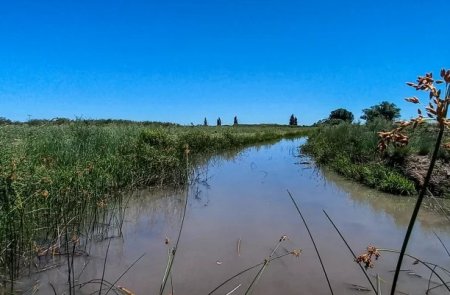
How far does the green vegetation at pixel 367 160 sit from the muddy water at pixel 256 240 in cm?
48

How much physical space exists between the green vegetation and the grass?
A: 474 cm

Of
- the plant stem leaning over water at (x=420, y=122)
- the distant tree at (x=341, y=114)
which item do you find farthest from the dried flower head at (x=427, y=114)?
the distant tree at (x=341, y=114)

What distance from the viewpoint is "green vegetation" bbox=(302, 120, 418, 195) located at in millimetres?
9647

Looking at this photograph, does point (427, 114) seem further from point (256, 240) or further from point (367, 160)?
point (367, 160)

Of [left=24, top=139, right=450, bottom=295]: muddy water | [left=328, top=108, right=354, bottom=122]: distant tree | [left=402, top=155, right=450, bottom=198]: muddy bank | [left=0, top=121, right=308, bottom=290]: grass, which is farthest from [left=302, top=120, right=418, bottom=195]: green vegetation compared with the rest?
[left=328, top=108, right=354, bottom=122]: distant tree

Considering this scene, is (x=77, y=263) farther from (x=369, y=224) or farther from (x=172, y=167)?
(x=172, y=167)

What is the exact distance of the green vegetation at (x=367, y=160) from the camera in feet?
31.6

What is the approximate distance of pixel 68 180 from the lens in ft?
16.8

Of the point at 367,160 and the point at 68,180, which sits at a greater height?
the point at 68,180

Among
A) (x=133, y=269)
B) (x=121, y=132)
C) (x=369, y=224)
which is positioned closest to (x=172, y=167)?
(x=121, y=132)

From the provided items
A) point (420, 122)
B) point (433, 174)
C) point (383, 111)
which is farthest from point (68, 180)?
point (383, 111)

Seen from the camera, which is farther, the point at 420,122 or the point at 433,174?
the point at 433,174

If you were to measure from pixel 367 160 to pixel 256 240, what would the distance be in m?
9.28

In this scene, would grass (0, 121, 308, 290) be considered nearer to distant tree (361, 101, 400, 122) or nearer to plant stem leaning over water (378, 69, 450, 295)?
plant stem leaning over water (378, 69, 450, 295)
